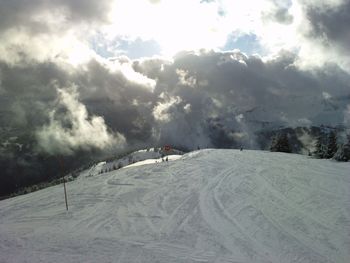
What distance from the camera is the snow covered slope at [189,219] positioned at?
2008cm

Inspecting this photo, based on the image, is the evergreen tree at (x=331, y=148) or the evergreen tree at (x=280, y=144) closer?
the evergreen tree at (x=331, y=148)

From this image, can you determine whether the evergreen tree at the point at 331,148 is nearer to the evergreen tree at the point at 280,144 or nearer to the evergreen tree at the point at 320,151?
the evergreen tree at the point at 320,151

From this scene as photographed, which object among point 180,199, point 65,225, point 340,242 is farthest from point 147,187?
point 340,242

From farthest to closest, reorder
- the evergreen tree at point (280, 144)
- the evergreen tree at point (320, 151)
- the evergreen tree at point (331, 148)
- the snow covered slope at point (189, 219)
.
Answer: the evergreen tree at point (280, 144), the evergreen tree at point (320, 151), the evergreen tree at point (331, 148), the snow covered slope at point (189, 219)

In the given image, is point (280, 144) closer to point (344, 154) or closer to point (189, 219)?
point (344, 154)

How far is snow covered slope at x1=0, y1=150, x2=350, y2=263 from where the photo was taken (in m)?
20.1

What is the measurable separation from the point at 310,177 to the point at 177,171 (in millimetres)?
13479

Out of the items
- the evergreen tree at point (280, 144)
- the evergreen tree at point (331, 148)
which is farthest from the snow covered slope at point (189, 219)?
the evergreen tree at point (280, 144)

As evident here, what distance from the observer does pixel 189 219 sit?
85.1 ft

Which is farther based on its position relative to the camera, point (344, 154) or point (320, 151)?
point (320, 151)

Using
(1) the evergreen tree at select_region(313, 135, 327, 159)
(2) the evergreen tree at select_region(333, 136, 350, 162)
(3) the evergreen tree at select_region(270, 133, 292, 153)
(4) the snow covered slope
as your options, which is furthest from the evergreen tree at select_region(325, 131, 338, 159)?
(4) the snow covered slope

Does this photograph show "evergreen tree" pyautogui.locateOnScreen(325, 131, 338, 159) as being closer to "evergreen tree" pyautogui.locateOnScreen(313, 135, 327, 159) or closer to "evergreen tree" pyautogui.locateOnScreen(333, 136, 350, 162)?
"evergreen tree" pyautogui.locateOnScreen(313, 135, 327, 159)

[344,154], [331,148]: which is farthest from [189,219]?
[331,148]

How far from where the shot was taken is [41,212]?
97.5 ft
